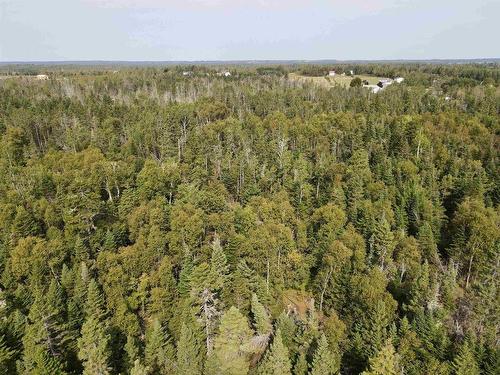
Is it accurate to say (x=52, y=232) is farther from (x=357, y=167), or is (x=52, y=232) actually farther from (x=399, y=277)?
(x=357, y=167)

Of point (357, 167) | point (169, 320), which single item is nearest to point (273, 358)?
point (169, 320)

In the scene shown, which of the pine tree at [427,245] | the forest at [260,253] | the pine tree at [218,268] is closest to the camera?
the forest at [260,253]

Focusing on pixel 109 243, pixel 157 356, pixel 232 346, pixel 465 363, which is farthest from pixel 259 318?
pixel 109 243

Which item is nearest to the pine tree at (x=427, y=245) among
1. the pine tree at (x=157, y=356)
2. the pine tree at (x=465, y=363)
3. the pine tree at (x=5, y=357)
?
the pine tree at (x=465, y=363)

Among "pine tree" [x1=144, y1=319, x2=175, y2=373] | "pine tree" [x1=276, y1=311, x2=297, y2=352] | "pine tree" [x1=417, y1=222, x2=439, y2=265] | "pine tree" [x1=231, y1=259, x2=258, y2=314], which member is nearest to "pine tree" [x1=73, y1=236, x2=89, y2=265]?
"pine tree" [x1=144, y1=319, x2=175, y2=373]

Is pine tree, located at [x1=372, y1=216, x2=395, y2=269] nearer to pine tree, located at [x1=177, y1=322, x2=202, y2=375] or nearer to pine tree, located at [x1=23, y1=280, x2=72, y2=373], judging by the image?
pine tree, located at [x1=177, y1=322, x2=202, y2=375]

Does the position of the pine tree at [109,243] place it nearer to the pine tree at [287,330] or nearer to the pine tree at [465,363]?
the pine tree at [287,330]

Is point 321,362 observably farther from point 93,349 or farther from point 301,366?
point 93,349
